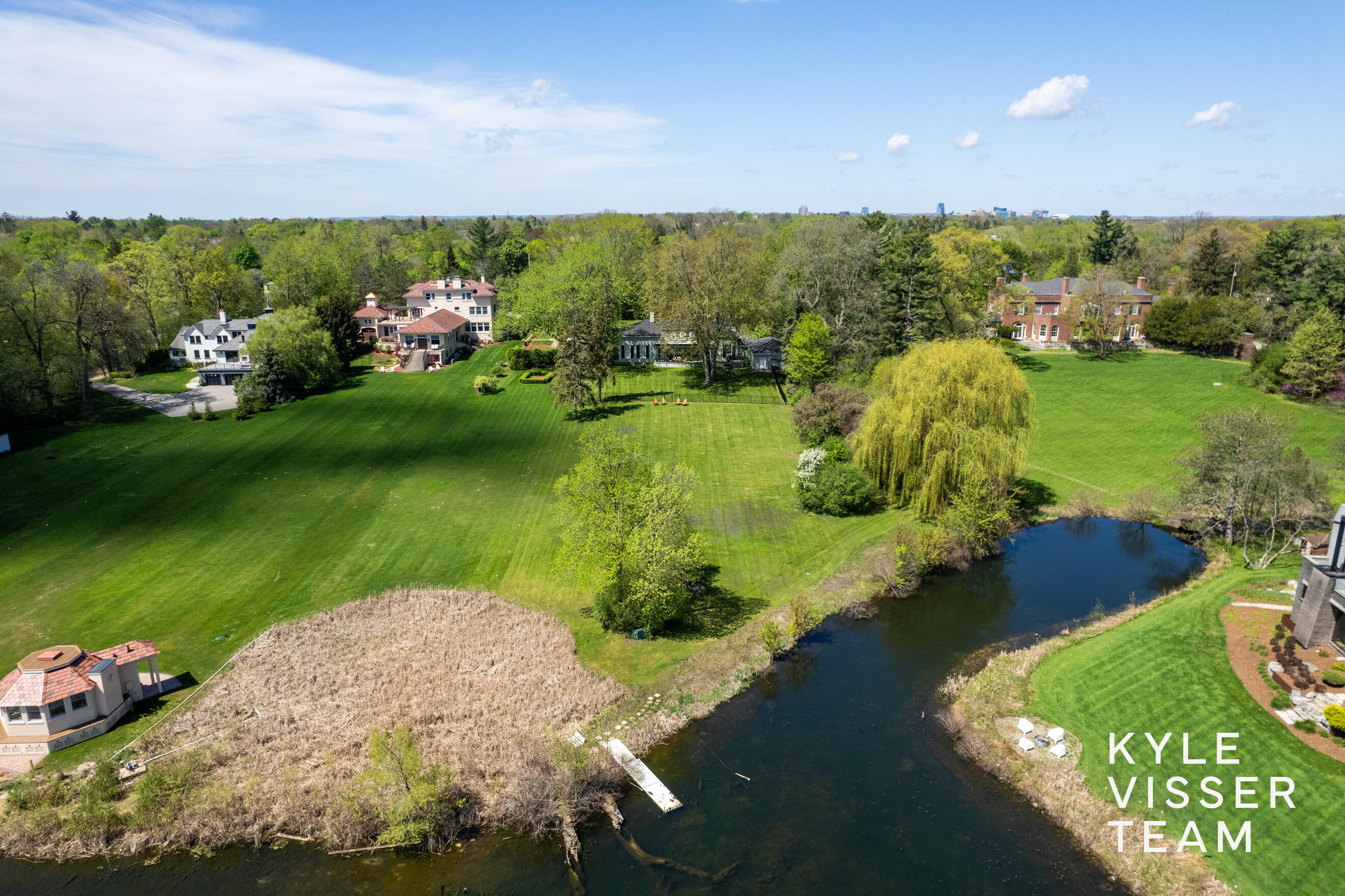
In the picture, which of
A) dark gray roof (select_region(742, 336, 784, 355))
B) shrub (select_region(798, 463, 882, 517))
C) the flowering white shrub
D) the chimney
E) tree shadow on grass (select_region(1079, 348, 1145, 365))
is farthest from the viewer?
dark gray roof (select_region(742, 336, 784, 355))

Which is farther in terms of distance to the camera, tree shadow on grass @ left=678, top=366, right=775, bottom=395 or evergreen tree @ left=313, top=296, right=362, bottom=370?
evergreen tree @ left=313, top=296, right=362, bottom=370

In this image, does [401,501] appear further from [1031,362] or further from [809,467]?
[1031,362]

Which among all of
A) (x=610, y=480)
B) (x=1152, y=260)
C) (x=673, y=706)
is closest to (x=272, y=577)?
(x=610, y=480)

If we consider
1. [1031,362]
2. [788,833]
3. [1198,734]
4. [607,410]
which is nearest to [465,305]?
[607,410]

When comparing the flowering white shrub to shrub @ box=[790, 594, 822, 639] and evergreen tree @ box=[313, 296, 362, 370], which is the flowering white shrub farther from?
evergreen tree @ box=[313, 296, 362, 370]

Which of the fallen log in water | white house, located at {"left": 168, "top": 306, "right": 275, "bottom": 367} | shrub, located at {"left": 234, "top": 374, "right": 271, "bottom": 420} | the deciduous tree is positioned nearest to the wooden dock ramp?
the fallen log in water
